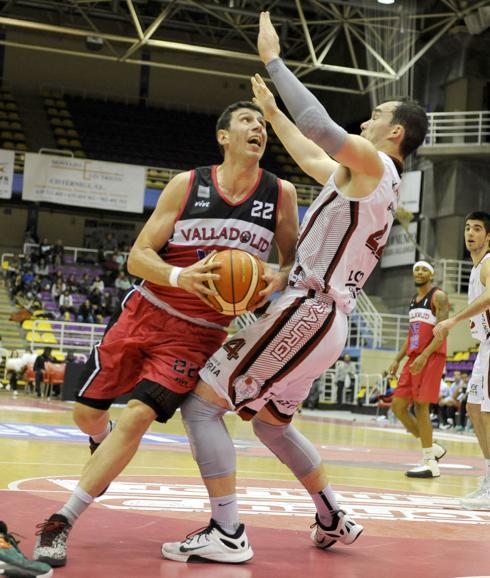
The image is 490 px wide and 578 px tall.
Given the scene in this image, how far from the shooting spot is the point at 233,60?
37750mm

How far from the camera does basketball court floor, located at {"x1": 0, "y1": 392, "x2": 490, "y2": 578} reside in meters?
3.78

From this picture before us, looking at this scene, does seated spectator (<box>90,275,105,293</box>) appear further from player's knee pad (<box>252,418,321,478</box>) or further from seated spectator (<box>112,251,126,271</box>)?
player's knee pad (<box>252,418,321,478</box>)

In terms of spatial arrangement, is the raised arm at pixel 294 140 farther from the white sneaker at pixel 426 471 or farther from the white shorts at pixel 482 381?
the white sneaker at pixel 426 471

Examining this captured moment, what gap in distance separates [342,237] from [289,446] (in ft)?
3.32

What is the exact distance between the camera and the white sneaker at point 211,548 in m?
3.86

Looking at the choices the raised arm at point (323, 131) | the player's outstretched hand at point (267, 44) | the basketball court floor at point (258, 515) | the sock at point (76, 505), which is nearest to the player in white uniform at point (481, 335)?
the basketball court floor at point (258, 515)

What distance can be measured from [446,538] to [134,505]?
63.9 inches

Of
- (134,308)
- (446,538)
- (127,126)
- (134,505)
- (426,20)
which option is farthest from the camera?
(127,126)

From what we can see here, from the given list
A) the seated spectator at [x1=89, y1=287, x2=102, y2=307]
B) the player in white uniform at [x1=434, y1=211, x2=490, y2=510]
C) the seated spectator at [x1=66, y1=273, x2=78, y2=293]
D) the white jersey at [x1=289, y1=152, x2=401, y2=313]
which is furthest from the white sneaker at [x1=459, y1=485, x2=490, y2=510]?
the seated spectator at [x1=66, y1=273, x2=78, y2=293]

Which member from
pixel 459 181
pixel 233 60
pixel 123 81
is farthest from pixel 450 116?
pixel 123 81

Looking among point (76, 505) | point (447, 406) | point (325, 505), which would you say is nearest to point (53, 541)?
point (76, 505)

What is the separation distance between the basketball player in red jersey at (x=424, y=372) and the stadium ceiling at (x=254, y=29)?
16.9 metres

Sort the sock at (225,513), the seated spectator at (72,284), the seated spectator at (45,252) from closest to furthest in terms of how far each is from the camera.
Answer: the sock at (225,513), the seated spectator at (72,284), the seated spectator at (45,252)

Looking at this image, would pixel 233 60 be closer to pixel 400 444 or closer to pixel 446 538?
pixel 400 444
